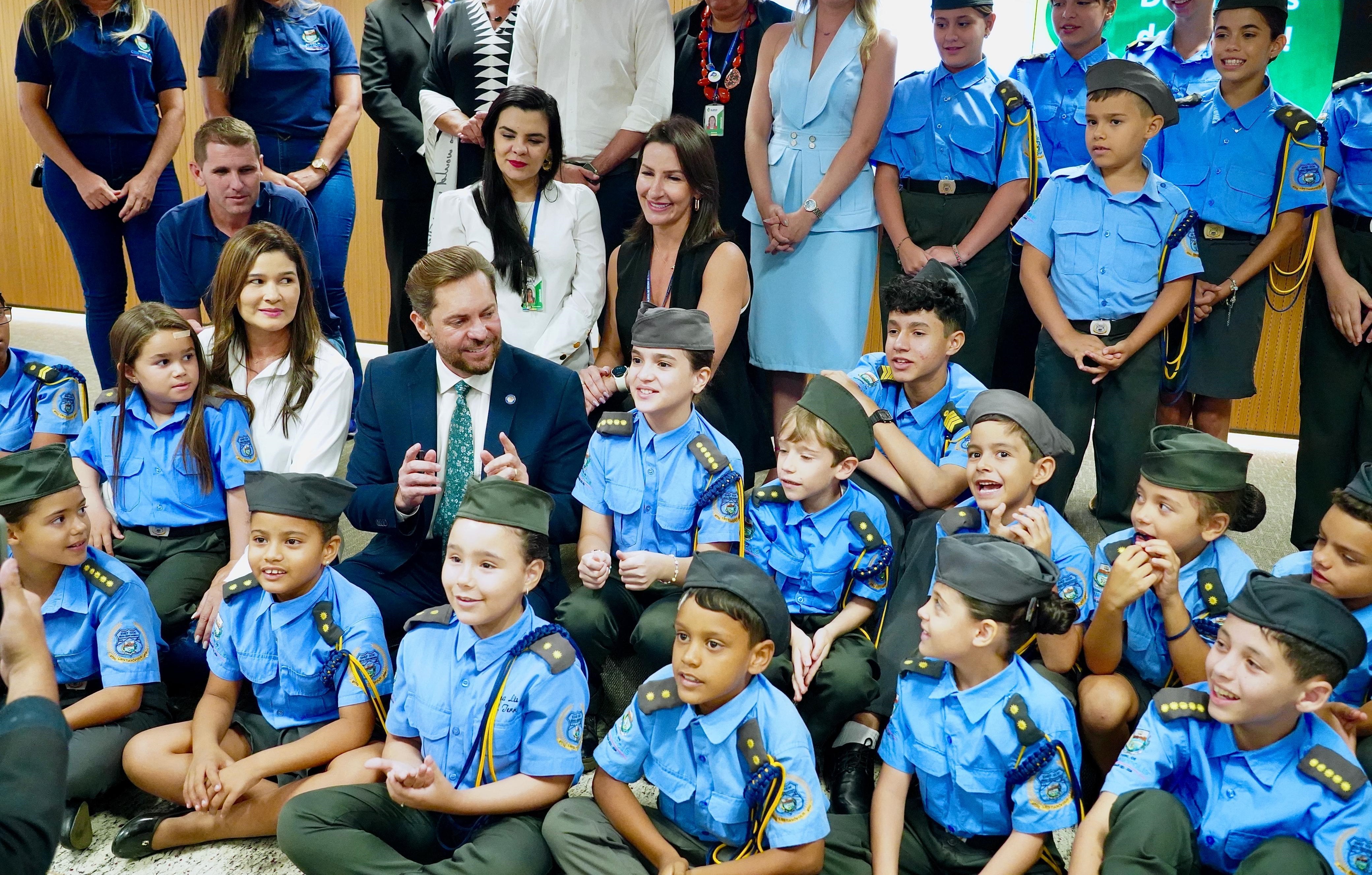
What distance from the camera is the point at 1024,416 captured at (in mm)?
2418

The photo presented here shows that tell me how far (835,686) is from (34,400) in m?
2.20

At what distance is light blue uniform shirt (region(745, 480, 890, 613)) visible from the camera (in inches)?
97.7

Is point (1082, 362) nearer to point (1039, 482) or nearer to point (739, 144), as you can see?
point (1039, 482)

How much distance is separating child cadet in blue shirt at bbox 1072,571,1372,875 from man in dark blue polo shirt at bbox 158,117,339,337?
2.42 meters

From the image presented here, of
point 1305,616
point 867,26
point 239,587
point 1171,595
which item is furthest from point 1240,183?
point 239,587

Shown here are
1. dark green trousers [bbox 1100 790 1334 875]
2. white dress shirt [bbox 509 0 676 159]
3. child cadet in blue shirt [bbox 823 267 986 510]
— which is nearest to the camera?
dark green trousers [bbox 1100 790 1334 875]

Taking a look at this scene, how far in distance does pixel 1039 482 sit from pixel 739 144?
164cm

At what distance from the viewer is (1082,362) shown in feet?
10.1

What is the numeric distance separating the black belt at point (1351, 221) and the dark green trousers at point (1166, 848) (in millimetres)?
2124

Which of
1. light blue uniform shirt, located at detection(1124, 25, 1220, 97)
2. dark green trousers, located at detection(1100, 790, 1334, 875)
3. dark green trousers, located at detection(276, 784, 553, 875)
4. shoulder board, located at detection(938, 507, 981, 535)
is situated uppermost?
light blue uniform shirt, located at detection(1124, 25, 1220, 97)

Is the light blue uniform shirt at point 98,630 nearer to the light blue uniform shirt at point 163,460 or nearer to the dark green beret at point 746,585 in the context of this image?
the light blue uniform shirt at point 163,460

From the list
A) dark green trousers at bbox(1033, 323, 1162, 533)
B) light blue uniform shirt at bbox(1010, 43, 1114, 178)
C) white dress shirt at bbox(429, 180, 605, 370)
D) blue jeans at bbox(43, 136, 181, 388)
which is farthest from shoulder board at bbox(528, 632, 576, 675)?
blue jeans at bbox(43, 136, 181, 388)

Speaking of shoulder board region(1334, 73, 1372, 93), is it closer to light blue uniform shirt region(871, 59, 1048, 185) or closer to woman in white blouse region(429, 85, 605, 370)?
light blue uniform shirt region(871, 59, 1048, 185)

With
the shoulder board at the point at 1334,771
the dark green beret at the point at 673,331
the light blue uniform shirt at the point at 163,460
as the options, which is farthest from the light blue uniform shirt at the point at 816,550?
the light blue uniform shirt at the point at 163,460
